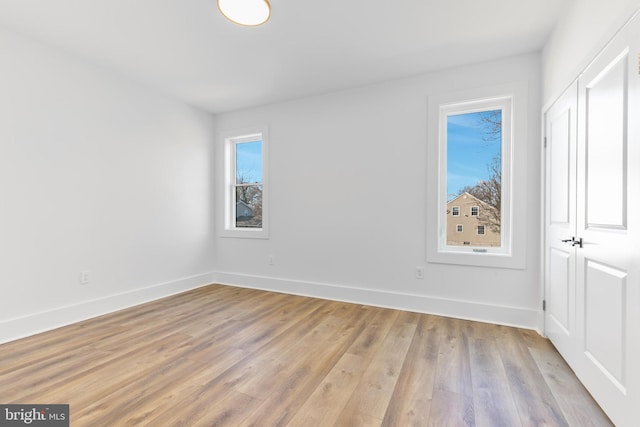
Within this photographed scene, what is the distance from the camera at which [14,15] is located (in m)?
2.23

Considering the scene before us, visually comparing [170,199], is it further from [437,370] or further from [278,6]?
[437,370]

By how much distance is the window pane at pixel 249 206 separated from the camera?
4301 mm

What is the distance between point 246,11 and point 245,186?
105 inches

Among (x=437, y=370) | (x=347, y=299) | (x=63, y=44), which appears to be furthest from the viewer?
(x=347, y=299)

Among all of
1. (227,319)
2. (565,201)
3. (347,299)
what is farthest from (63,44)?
(565,201)

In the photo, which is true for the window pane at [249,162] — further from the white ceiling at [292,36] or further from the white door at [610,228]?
the white door at [610,228]

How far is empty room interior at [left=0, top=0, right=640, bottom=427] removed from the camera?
62.2 inches

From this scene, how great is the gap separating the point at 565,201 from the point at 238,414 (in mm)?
2597

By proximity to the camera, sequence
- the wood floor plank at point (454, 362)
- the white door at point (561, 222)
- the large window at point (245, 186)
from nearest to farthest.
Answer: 1. the wood floor plank at point (454, 362)
2. the white door at point (561, 222)
3. the large window at point (245, 186)

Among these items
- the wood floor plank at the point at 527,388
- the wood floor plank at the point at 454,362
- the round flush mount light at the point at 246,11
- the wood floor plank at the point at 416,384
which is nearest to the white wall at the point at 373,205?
the wood floor plank at the point at 454,362

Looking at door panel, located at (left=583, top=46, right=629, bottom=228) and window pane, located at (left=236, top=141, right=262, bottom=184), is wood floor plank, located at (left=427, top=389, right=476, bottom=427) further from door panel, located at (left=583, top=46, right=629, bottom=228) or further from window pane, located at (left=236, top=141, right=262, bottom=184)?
window pane, located at (left=236, top=141, right=262, bottom=184)

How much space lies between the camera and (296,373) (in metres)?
1.92

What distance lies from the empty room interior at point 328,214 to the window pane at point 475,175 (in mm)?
21

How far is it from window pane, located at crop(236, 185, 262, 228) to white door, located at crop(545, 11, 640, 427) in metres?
3.51
